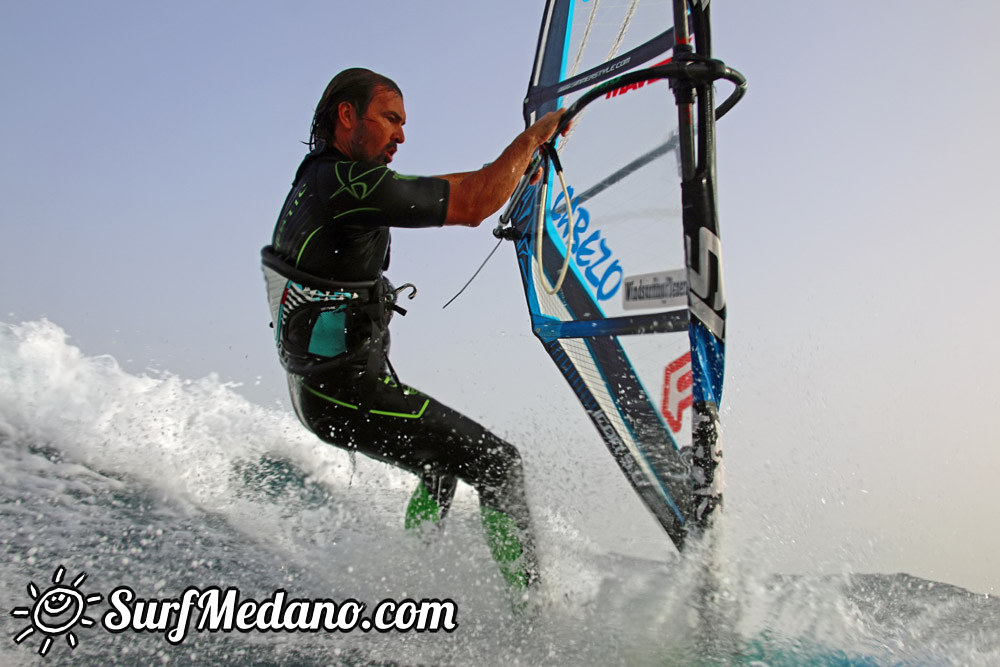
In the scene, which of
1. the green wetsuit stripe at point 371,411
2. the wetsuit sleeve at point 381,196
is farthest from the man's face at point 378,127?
the green wetsuit stripe at point 371,411

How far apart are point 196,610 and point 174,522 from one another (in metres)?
1.09

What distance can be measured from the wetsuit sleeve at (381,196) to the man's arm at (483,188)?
1.2 inches

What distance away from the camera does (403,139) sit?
7.50ft

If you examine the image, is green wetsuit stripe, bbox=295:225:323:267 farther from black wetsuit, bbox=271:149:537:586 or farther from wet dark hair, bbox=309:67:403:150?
wet dark hair, bbox=309:67:403:150

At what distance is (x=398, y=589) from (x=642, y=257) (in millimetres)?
1546

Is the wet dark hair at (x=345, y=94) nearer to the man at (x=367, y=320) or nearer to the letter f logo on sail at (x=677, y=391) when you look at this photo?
the man at (x=367, y=320)

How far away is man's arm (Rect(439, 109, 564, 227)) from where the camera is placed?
201 centimetres

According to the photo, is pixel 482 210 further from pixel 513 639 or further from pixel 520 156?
pixel 513 639

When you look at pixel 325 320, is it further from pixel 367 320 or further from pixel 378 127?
pixel 378 127

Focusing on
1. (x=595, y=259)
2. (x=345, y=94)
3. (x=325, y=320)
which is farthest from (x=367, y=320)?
(x=595, y=259)

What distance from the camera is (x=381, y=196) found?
6.35 ft

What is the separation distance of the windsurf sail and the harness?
60 centimetres

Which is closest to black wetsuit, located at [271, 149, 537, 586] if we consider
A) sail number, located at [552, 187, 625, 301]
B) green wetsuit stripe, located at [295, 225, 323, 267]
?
green wetsuit stripe, located at [295, 225, 323, 267]

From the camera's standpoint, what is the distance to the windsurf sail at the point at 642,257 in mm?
2402
